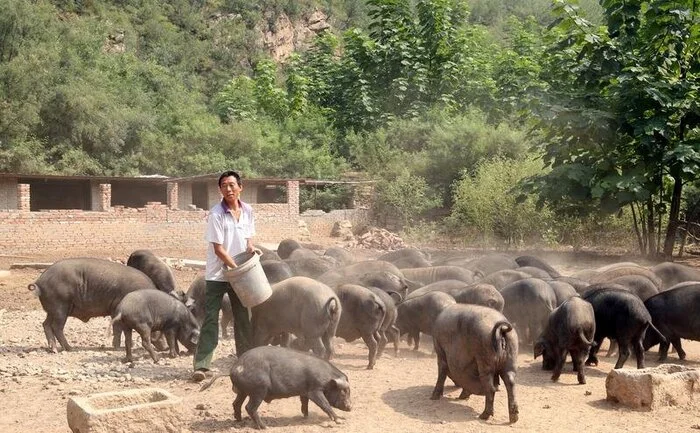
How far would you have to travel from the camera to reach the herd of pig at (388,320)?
674cm

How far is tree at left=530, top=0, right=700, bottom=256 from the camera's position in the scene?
16406 millimetres

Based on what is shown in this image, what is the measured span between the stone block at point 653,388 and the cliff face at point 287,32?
60.4 meters

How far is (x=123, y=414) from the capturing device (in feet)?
19.0

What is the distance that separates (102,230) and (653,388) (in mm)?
20547

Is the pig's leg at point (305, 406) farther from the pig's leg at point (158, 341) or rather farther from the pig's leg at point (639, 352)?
the pig's leg at point (639, 352)

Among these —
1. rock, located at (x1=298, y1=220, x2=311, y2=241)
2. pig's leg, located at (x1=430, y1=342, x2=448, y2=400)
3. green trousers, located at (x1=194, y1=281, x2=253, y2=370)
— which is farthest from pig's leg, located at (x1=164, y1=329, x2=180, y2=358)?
rock, located at (x1=298, y1=220, x2=311, y2=241)

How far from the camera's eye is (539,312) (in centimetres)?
972

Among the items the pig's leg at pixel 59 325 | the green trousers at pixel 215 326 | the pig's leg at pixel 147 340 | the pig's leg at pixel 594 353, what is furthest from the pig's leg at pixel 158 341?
the pig's leg at pixel 594 353

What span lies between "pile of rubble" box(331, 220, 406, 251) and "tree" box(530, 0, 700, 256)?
9467mm

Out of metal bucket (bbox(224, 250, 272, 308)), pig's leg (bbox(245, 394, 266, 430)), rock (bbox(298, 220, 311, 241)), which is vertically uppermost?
metal bucket (bbox(224, 250, 272, 308))

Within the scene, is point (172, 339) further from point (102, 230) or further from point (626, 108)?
point (102, 230)

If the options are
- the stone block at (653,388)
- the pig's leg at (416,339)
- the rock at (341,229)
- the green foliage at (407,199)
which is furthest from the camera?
the green foliage at (407,199)

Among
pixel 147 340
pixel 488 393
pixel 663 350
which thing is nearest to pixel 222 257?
pixel 147 340

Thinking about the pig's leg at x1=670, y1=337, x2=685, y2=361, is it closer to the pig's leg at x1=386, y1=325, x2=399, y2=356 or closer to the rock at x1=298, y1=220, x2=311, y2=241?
the pig's leg at x1=386, y1=325, x2=399, y2=356
